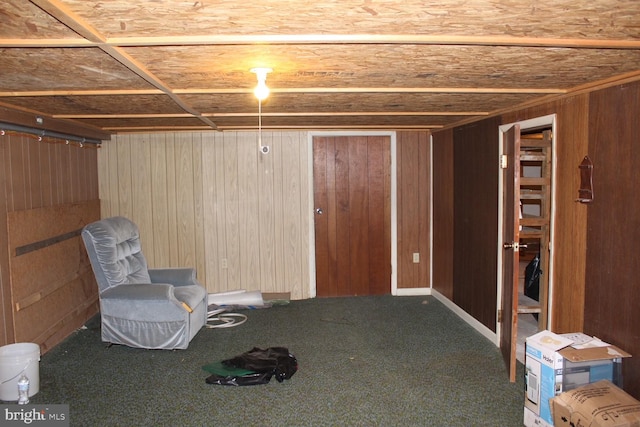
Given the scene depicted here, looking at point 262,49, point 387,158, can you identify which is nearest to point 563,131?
point 262,49

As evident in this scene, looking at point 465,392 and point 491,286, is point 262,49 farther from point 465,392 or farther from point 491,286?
point 491,286

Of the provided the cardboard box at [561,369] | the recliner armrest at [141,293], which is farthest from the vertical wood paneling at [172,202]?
the cardboard box at [561,369]

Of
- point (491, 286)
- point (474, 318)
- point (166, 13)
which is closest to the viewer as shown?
point (166, 13)

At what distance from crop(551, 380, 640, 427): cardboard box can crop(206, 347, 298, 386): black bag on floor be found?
5.55 ft

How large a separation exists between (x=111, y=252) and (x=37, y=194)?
0.73 meters

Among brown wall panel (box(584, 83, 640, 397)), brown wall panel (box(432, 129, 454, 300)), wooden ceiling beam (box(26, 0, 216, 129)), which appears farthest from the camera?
brown wall panel (box(432, 129, 454, 300))

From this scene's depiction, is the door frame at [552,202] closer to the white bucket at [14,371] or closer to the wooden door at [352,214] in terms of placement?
the wooden door at [352,214]

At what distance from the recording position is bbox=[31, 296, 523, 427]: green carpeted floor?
275 cm

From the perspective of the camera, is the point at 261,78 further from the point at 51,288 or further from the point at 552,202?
the point at 51,288

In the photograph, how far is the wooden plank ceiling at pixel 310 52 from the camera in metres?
1.52

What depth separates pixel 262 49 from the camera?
1965mm

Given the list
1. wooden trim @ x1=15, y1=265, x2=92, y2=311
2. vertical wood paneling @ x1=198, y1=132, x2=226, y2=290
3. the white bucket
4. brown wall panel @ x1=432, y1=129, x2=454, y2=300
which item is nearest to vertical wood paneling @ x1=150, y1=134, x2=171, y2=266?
vertical wood paneling @ x1=198, y1=132, x2=226, y2=290

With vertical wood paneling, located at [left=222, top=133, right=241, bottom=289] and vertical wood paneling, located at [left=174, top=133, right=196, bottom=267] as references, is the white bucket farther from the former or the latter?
vertical wood paneling, located at [left=222, top=133, right=241, bottom=289]

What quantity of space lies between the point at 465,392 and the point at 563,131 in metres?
1.78
